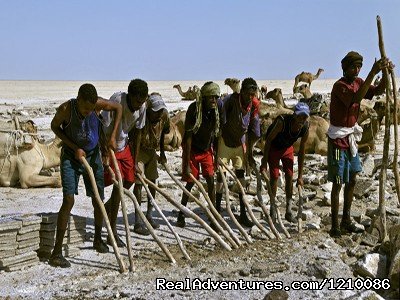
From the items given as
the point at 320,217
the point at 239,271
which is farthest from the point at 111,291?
the point at 320,217

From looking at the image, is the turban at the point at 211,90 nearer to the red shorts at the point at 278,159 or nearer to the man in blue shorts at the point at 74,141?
the red shorts at the point at 278,159

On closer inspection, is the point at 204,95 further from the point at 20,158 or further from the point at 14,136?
the point at 20,158

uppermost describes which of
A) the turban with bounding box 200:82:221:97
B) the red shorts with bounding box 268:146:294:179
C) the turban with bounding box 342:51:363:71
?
the turban with bounding box 342:51:363:71

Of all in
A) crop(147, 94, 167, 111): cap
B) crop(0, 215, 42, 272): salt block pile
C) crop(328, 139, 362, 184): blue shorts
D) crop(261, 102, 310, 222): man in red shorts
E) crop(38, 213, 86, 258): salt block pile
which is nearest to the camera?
crop(0, 215, 42, 272): salt block pile

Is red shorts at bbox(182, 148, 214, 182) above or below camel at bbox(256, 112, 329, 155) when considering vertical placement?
above

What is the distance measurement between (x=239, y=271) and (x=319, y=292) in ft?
2.63

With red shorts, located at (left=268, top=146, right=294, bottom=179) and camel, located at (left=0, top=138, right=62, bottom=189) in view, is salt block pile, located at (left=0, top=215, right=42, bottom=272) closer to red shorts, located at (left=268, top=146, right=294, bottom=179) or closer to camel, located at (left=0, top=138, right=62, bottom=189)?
red shorts, located at (left=268, top=146, right=294, bottom=179)

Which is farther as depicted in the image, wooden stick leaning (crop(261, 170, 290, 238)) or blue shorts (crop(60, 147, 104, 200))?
wooden stick leaning (crop(261, 170, 290, 238))

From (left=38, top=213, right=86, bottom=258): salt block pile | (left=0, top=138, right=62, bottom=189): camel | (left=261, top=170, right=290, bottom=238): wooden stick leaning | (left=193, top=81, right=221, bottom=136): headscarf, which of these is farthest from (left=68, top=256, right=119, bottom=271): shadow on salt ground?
(left=0, top=138, right=62, bottom=189): camel

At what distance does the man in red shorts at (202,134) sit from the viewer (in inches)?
288

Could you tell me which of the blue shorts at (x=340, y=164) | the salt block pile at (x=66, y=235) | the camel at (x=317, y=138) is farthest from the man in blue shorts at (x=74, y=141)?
the camel at (x=317, y=138)

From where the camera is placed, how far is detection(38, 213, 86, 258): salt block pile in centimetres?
642

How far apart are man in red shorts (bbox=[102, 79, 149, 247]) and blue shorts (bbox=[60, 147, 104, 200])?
26 cm

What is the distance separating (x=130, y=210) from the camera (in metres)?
8.64
